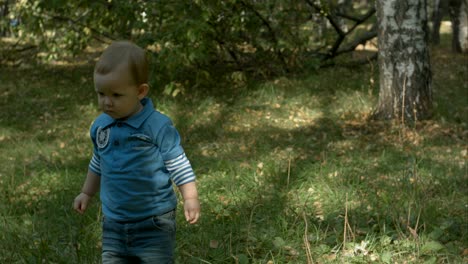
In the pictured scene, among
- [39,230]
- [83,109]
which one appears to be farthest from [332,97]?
[39,230]

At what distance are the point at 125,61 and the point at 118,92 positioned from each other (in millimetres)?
155

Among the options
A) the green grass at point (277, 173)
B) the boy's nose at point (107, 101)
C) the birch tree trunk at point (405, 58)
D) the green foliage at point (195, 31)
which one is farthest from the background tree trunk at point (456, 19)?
the boy's nose at point (107, 101)

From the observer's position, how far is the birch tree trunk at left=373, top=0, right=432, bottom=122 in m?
8.58

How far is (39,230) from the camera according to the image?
5.21 metres

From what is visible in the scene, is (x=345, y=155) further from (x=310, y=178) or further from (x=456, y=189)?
(x=456, y=189)

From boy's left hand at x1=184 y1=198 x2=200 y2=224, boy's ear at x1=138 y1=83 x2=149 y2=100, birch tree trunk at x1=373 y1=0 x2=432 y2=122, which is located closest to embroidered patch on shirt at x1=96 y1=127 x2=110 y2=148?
boy's ear at x1=138 y1=83 x2=149 y2=100

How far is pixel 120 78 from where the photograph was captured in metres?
3.04

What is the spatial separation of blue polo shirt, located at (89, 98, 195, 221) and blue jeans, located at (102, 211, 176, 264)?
0.04 meters

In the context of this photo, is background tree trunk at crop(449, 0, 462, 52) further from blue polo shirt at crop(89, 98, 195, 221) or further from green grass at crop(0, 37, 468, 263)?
blue polo shirt at crop(89, 98, 195, 221)

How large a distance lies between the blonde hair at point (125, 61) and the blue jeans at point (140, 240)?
2.40 feet

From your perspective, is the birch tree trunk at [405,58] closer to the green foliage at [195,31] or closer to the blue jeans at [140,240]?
the green foliage at [195,31]

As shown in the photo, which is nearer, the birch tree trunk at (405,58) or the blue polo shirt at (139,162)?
the blue polo shirt at (139,162)

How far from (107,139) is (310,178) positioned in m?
3.50

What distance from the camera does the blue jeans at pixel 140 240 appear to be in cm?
323
